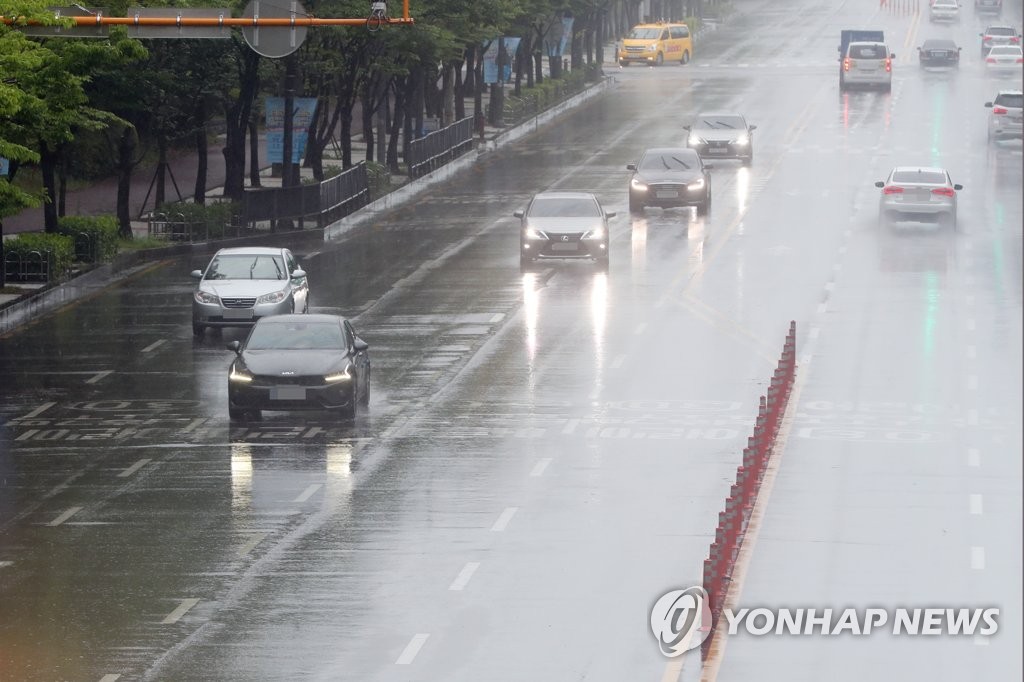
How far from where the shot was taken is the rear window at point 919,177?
4912cm

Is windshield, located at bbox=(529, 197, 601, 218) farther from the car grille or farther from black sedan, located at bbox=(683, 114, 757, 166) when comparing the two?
black sedan, located at bbox=(683, 114, 757, 166)

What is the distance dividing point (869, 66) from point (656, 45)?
20.1 metres

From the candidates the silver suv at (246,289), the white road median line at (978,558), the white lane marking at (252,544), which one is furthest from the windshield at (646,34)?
the white road median line at (978,558)

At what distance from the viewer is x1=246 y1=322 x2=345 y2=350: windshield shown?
28703 mm

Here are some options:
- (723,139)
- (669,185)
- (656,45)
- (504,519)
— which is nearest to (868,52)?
(656,45)

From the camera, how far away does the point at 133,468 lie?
2506cm

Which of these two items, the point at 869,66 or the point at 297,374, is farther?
the point at 869,66

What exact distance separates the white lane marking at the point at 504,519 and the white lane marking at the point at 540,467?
1938 millimetres

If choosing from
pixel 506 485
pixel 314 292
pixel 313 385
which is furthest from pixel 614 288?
pixel 506 485

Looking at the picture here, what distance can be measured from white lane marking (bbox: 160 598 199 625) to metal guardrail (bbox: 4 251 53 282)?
25.0 metres

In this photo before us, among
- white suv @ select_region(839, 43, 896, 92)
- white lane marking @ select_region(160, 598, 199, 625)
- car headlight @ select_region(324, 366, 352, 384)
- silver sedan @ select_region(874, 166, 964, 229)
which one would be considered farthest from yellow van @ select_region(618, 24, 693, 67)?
white lane marking @ select_region(160, 598, 199, 625)

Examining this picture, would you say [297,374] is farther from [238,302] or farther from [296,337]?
[238,302]

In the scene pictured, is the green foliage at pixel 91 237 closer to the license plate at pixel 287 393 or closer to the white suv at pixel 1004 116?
the license plate at pixel 287 393

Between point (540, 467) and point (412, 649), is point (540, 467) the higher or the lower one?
the lower one
